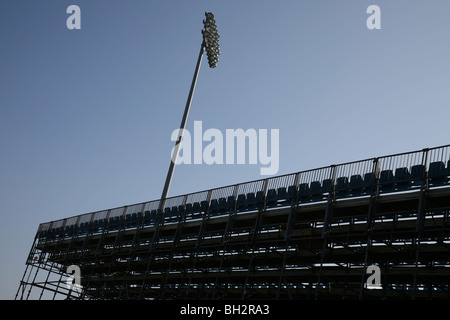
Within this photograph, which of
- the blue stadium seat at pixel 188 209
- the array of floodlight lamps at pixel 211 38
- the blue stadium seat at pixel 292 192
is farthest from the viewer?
the array of floodlight lamps at pixel 211 38

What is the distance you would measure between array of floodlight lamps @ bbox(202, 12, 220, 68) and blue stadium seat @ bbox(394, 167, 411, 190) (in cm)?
2213

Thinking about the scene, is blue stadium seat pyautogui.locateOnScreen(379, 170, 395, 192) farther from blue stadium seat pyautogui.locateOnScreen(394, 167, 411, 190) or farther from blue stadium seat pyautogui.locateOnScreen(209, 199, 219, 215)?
blue stadium seat pyautogui.locateOnScreen(209, 199, 219, 215)

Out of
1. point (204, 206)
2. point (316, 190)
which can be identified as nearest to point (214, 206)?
point (204, 206)

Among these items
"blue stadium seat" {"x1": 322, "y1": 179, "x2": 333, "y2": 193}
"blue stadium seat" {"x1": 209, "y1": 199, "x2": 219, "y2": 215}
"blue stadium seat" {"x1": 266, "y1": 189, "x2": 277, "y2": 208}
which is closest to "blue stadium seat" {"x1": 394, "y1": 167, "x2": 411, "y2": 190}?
"blue stadium seat" {"x1": 322, "y1": 179, "x2": 333, "y2": 193}

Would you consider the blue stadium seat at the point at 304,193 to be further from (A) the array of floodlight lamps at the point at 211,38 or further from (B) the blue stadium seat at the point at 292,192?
(A) the array of floodlight lamps at the point at 211,38

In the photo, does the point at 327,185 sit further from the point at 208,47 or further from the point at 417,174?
the point at 208,47

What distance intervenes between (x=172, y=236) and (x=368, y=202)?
38.8ft

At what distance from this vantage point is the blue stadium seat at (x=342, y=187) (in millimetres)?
17000

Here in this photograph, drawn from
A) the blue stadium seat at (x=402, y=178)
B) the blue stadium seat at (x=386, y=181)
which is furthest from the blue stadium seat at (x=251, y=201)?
the blue stadium seat at (x=402, y=178)

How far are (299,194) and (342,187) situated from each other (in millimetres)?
2055

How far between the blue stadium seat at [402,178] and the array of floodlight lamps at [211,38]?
22.1 m
